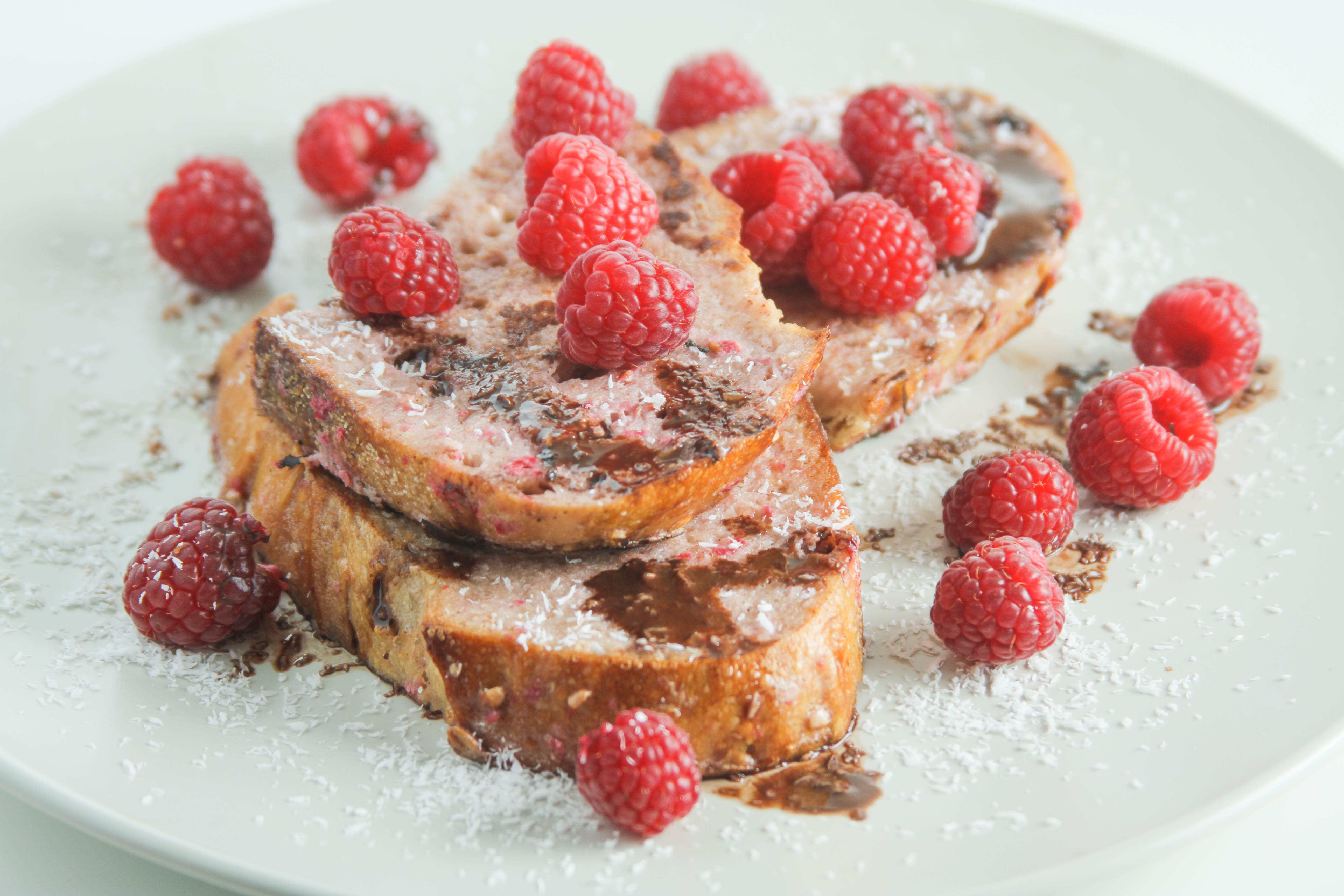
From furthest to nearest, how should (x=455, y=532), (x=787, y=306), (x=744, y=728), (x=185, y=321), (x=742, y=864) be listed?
(x=185, y=321), (x=787, y=306), (x=455, y=532), (x=744, y=728), (x=742, y=864)

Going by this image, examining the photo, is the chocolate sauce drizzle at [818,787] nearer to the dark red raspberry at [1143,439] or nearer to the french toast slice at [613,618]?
the french toast slice at [613,618]

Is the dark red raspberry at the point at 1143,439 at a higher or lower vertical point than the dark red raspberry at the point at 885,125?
lower

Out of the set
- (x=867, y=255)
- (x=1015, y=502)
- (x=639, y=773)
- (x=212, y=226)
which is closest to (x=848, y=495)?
(x=1015, y=502)

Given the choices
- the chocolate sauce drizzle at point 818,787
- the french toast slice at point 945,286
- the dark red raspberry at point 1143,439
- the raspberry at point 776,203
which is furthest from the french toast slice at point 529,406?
the dark red raspberry at point 1143,439

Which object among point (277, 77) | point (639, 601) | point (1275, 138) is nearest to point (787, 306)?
point (639, 601)

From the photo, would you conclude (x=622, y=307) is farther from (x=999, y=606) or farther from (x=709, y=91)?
(x=709, y=91)

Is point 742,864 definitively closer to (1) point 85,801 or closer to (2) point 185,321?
(1) point 85,801
